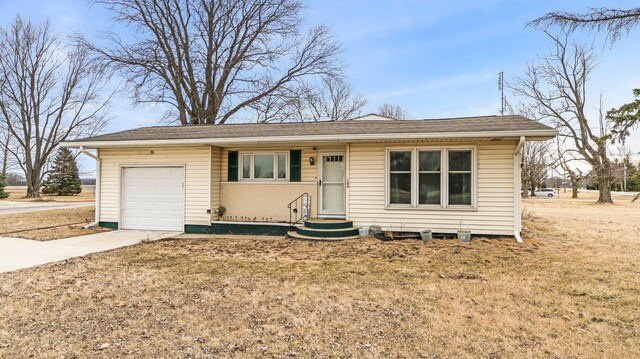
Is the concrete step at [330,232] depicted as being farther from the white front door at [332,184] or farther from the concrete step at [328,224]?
the white front door at [332,184]

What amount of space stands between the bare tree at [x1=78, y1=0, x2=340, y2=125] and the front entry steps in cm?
1516

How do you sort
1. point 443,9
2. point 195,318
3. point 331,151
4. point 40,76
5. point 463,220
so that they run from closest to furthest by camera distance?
1. point 195,318
2. point 463,220
3. point 331,151
4. point 443,9
5. point 40,76

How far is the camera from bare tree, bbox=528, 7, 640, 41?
4.68 meters

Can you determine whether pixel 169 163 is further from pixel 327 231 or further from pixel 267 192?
pixel 327 231

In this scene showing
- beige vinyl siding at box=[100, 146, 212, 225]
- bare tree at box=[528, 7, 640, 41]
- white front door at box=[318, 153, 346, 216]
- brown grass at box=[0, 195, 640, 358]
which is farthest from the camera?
beige vinyl siding at box=[100, 146, 212, 225]

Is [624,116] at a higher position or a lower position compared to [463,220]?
higher

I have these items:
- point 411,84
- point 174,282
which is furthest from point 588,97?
point 174,282

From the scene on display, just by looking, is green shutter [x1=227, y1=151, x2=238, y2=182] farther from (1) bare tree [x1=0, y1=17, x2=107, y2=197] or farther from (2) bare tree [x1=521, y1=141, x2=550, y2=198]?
(2) bare tree [x1=521, y1=141, x2=550, y2=198]

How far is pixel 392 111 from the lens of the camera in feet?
130

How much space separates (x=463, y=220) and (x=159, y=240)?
298 inches

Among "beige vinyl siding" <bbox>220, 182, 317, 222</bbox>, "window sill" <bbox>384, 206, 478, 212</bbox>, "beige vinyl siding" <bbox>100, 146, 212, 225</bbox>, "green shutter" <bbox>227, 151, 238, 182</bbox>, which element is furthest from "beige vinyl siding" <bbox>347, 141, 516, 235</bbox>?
"beige vinyl siding" <bbox>100, 146, 212, 225</bbox>

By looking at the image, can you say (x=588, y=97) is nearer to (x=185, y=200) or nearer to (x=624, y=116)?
(x=624, y=116)

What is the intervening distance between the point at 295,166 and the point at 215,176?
2.38 meters

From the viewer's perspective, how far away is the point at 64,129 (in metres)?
29.9
